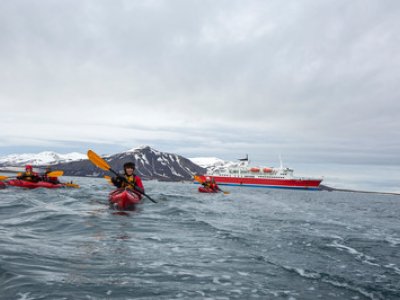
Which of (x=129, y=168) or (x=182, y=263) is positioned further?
(x=129, y=168)

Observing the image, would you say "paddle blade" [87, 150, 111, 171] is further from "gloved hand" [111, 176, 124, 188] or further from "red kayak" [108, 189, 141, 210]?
"red kayak" [108, 189, 141, 210]

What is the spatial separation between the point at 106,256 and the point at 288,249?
19.2 feet

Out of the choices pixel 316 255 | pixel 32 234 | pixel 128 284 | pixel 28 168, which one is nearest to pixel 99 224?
pixel 32 234

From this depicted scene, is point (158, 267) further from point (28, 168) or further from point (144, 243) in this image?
point (28, 168)

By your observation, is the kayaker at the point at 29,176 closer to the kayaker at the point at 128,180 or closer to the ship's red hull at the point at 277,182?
the kayaker at the point at 128,180

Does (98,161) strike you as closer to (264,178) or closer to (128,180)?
(128,180)

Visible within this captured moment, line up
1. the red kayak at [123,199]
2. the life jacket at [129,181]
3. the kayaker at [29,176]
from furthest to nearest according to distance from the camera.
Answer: the kayaker at [29,176]
the life jacket at [129,181]
the red kayak at [123,199]

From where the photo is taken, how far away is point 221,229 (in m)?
13.4

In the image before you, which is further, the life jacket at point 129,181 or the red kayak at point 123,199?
the life jacket at point 129,181

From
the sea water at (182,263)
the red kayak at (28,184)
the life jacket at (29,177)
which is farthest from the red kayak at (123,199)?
the life jacket at (29,177)

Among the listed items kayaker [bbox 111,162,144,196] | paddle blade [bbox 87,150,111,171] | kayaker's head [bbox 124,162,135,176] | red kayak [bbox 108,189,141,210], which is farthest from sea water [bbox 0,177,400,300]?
paddle blade [bbox 87,150,111,171]

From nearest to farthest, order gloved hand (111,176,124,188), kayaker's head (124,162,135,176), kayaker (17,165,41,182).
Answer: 1. gloved hand (111,176,124,188)
2. kayaker's head (124,162,135,176)
3. kayaker (17,165,41,182)

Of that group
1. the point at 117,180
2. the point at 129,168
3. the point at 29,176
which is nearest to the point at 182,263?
the point at 117,180

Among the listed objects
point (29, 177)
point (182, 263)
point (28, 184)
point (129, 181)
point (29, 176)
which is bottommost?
point (182, 263)
